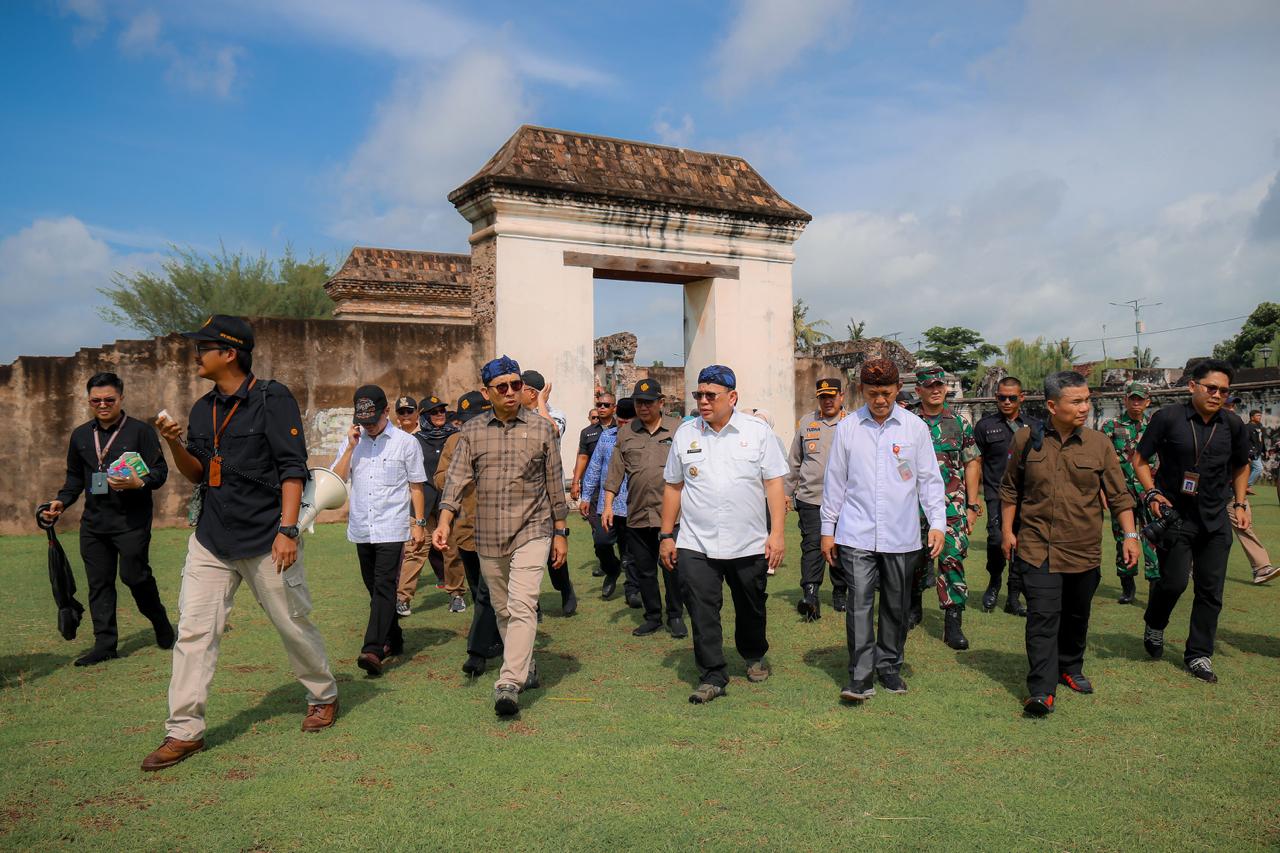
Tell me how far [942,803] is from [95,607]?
5788 mm

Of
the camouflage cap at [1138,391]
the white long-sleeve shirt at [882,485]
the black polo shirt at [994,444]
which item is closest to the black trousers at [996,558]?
the black polo shirt at [994,444]

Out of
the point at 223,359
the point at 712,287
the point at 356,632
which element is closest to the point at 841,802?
the point at 223,359

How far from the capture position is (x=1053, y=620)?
208 inches

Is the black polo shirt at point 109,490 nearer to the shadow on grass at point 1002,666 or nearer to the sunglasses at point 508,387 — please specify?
the sunglasses at point 508,387

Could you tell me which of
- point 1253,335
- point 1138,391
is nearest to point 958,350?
point 1253,335

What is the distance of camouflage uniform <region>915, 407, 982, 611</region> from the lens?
6867 millimetres

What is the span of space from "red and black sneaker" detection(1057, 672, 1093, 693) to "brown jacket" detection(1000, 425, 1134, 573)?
2.46ft

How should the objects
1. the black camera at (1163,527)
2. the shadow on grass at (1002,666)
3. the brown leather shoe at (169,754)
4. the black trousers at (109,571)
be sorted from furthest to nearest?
the black trousers at (109,571) < the black camera at (1163,527) < the shadow on grass at (1002,666) < the brown leather shoe at (169,754)

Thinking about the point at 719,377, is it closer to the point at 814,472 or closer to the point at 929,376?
the point at 929,376

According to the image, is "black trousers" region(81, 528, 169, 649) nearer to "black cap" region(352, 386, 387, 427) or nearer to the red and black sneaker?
"black cap" region(352, 386, 387, 427)

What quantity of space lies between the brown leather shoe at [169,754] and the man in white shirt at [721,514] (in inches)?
106

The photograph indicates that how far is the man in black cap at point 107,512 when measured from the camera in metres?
6.56

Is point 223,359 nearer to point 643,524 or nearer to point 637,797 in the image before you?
point 637,797

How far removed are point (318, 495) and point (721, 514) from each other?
2351 millimetres
